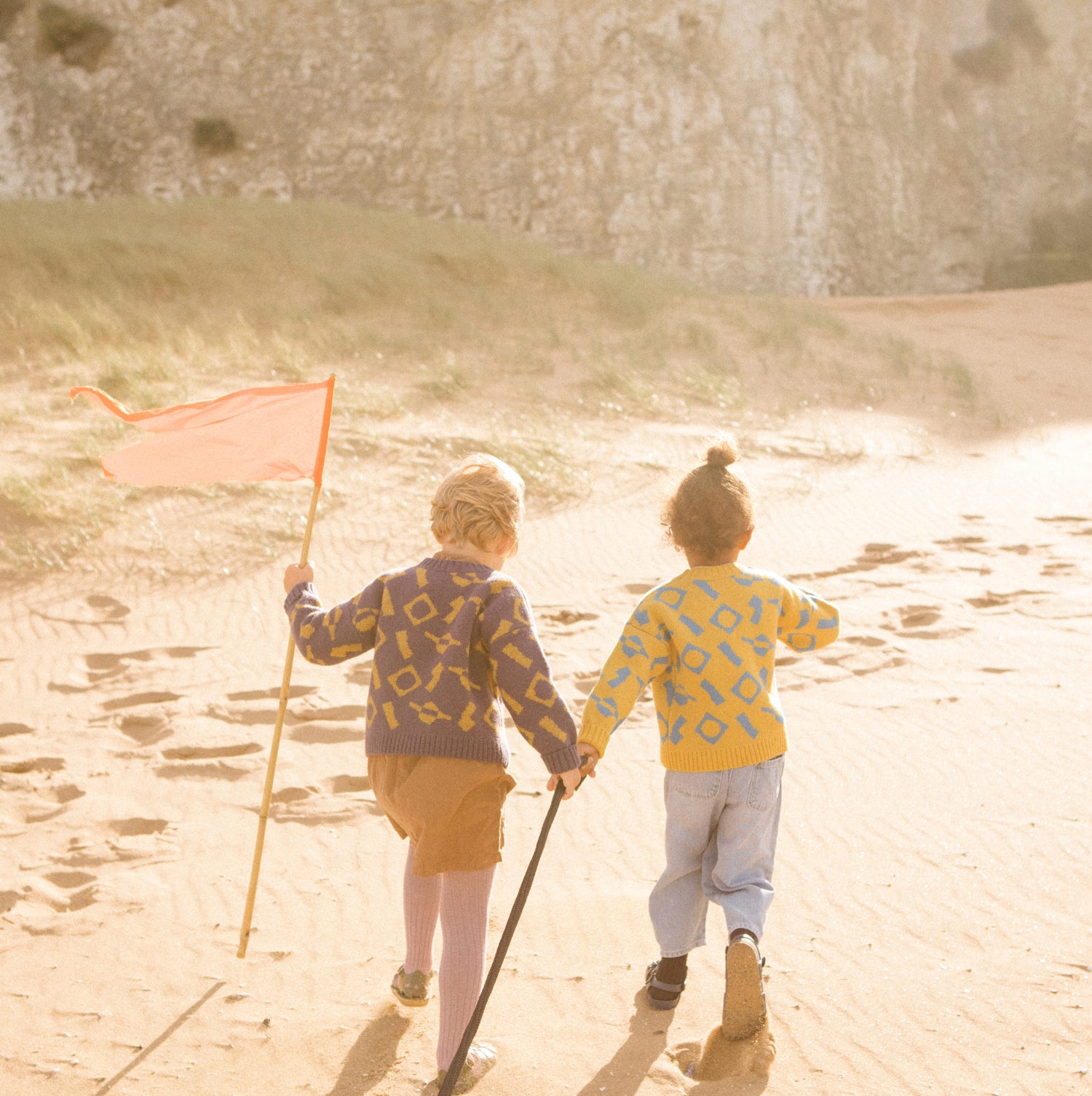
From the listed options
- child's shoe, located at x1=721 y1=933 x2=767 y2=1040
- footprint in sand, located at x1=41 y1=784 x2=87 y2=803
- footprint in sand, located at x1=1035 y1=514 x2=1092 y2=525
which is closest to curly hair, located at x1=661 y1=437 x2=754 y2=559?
child's shoe, located at x1=721 y1=933 x2=767 y2=1040

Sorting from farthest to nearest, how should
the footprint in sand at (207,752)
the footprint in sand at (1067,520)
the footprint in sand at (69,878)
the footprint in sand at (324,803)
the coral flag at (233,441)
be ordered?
the footprint in sand at (1067,520) < the footprint in sand at (207,752) < the footprint in sand at (324,803) < the footprint in sand at (69,878) < the coral flag at (233,441)

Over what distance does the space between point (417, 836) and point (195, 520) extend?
5.56 metres

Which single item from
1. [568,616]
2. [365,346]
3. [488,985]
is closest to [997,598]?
[568,616]

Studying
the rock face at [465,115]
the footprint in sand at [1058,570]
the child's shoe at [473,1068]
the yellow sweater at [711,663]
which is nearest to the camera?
the child's shoe at [473,1068]

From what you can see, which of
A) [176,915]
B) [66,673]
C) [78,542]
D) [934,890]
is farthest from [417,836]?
[78,542]

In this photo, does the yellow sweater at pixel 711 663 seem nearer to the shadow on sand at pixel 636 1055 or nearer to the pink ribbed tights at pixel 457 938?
the pink ribbed tights at pixel 457 938

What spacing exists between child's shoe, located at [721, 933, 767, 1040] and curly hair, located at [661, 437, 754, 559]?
2.98 feet

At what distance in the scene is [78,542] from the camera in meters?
7.38

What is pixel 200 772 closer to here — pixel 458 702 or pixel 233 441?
pixel 233 441

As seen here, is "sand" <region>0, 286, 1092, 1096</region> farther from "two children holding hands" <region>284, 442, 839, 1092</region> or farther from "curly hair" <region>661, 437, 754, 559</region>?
"curly hair" <region>661, 437, 754, 559</region>

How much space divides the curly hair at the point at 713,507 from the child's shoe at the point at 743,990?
2.98 feet

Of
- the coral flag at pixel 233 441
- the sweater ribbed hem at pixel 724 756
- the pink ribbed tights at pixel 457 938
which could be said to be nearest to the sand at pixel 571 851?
the pink ribbed tights at pixel 457 938

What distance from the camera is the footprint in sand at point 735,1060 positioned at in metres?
2.76

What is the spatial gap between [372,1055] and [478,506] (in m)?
1.36
